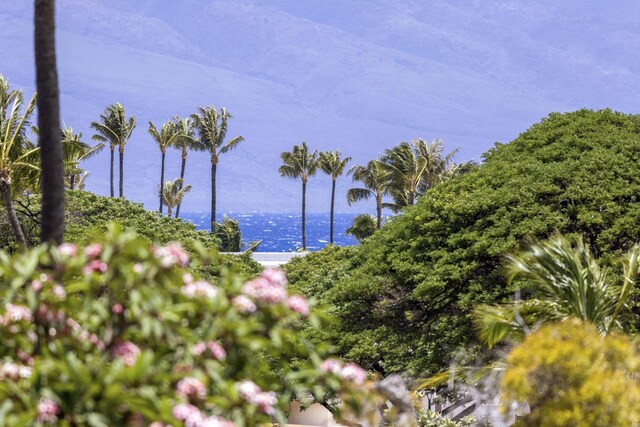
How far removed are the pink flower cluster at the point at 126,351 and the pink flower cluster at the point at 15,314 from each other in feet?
3.05

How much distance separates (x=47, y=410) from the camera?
738 centimetres

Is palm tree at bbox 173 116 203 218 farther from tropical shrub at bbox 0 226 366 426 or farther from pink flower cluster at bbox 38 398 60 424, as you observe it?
pink flower cluster at bbox 38 398 60 424

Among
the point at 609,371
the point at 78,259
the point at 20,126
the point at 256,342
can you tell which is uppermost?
the point at 20,126

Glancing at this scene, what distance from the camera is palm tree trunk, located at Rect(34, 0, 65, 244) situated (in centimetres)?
1202

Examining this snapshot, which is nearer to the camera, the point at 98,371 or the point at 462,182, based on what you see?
the point at 98,371

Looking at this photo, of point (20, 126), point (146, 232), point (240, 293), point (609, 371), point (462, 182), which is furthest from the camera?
point (146, 232)

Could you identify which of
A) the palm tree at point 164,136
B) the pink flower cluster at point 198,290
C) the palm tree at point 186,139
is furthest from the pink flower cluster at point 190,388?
the palm tree at point 164,136

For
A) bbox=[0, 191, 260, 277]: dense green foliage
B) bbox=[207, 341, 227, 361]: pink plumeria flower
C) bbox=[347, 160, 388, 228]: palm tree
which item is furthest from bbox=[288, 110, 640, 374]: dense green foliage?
bbox=[347, 160, 388, 228]: palm tree

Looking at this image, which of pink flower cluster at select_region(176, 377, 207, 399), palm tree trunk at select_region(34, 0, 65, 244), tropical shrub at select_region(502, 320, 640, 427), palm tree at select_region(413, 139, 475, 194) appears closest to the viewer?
pink flower cluster at select_region(176, 377, 207, 399)

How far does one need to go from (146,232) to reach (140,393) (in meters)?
29.7

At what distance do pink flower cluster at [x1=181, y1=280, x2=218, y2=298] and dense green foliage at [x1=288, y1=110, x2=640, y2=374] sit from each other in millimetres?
15067

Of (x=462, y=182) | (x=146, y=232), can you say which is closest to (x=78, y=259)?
(x=462, y=182)

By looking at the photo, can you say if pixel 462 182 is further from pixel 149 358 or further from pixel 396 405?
pixel 149 358

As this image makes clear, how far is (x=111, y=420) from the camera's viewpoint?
24.5 ft
